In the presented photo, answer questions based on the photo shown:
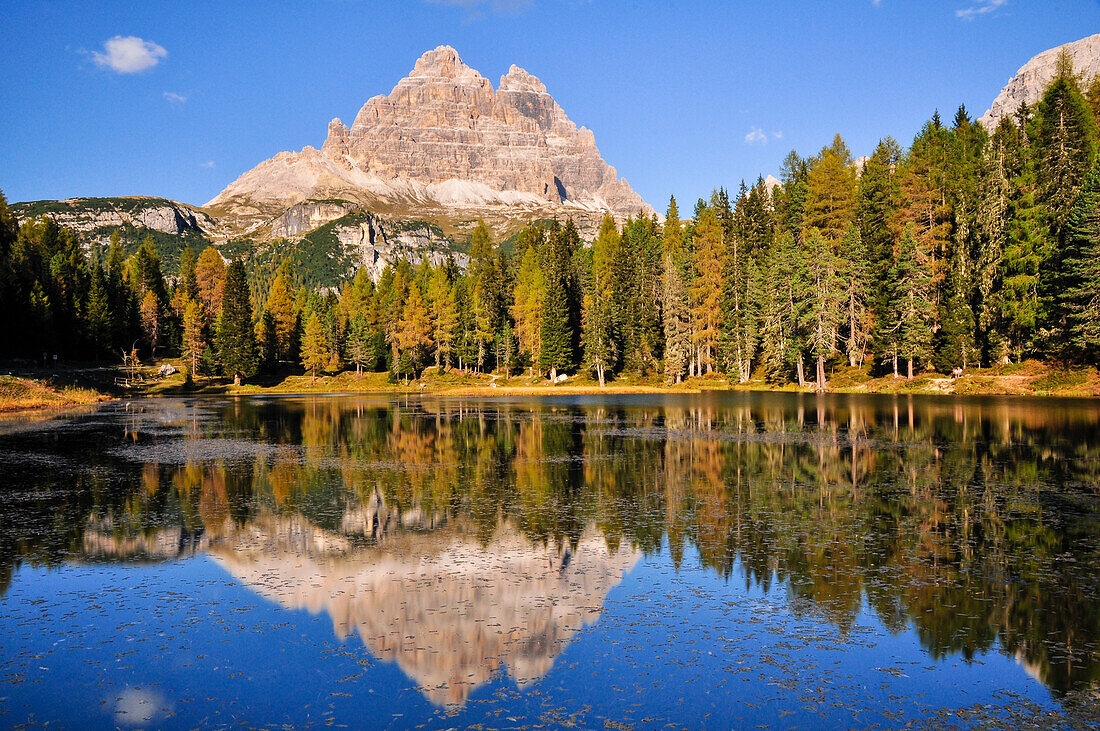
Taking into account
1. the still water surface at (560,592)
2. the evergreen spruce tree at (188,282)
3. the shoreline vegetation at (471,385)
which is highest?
the evergreen spruce tree at (188,282)

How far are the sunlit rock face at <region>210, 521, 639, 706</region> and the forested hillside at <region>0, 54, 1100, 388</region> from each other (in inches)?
2377

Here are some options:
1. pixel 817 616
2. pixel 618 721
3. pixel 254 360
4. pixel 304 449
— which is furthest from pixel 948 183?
pixel 254 360

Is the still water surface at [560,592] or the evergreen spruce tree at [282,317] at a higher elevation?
the evergreen spruce tree at [282,317]

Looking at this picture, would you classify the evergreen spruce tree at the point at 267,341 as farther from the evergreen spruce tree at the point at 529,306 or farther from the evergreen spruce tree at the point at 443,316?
the evergreen spruce tree at the point at 529,306

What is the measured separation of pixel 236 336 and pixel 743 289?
7550 cm

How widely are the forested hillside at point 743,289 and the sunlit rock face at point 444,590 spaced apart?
60.4m

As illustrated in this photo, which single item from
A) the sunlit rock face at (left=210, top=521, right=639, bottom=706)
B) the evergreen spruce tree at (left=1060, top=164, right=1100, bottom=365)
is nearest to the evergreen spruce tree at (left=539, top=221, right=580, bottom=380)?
the evergreen spruce tree at (left=1060, top=164, right=1100, bottom=365)

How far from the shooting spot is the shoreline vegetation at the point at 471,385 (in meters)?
64.3

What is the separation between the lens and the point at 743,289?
3531 inches

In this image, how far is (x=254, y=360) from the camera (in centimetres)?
11131

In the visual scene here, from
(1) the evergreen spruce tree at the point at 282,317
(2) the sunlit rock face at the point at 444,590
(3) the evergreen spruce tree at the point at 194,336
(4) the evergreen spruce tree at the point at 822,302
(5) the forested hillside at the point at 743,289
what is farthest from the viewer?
(1) the evergreen spruce tree at the point at 282,317

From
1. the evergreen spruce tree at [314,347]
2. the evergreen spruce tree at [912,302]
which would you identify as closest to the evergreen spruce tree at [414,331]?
the evergreen spruce tree at [314,347]

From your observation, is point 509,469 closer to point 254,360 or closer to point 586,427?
point 586,427

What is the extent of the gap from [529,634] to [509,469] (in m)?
17.5
